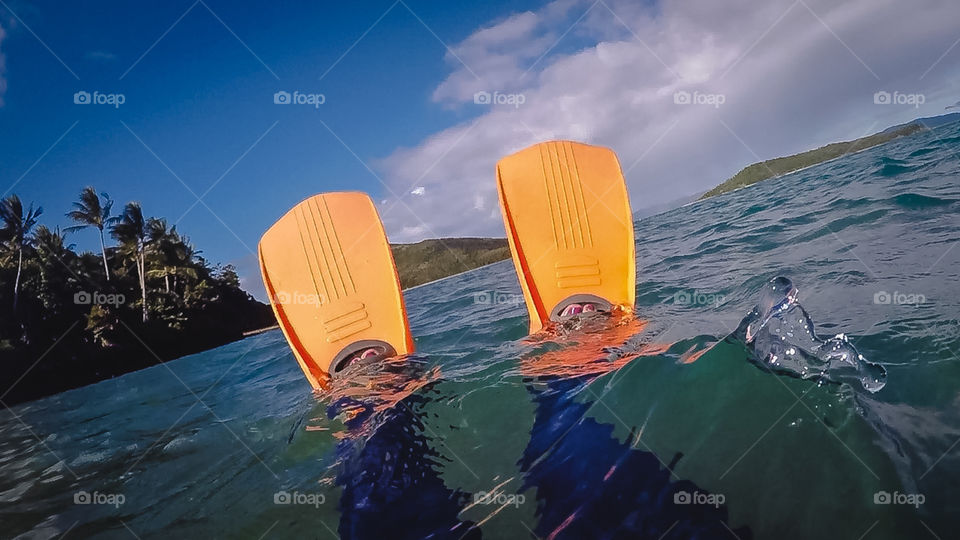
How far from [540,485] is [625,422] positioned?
0.64m

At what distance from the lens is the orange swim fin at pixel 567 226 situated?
179 inches

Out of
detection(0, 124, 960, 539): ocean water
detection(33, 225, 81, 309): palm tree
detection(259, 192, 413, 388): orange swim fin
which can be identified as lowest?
detection(0, 124, 960, 539): ocean water

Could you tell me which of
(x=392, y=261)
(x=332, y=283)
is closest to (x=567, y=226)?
(x=392, y=261)

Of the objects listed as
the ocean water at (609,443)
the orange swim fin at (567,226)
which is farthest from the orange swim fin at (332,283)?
the orange swim fin at (567,226)

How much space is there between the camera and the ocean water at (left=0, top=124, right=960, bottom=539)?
1.88 meters

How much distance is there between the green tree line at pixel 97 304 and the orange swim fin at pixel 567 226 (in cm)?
2632

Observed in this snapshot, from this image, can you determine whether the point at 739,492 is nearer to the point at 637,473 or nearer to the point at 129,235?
the point at 637,473

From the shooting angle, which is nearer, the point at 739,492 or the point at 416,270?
the point at 739,492

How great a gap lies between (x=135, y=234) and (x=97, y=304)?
6.51 m

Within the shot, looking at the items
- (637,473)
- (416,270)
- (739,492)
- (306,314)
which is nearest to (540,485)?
(637,473)

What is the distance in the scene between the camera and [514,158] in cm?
476

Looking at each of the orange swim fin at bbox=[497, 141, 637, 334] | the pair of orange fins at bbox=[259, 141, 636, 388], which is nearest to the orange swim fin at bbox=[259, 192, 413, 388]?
the pair of orange fins at bbox=[259, 141, 636, 388]

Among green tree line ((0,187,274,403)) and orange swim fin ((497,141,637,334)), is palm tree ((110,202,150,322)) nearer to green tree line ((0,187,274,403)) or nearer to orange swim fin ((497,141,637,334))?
green tree line ((0,187,274,403))

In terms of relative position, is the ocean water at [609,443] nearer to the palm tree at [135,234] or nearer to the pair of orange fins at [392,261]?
the pair of orange fins at [392,261]
